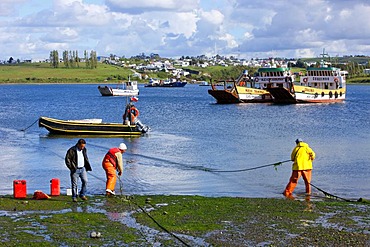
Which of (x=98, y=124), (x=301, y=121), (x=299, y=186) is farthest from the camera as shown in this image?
(x=301, y=121)

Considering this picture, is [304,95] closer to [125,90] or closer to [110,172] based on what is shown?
[125,90]

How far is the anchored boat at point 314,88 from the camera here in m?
81.7

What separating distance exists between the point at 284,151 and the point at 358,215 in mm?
17026

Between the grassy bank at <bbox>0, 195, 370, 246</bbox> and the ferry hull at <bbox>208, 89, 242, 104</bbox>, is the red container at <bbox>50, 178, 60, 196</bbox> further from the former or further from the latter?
the ferry hull at <bbox>208, 89, 242, 104</bbox>

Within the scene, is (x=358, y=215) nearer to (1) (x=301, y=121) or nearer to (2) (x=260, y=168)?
(2) (x=260, y=168)

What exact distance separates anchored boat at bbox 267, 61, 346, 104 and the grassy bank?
213 ft

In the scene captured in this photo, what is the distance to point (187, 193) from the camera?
1930cm

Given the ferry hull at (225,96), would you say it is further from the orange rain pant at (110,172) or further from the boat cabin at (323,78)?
the orange rain pant at (110,172)

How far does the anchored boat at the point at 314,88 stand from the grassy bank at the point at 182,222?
213 feet

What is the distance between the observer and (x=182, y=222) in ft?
46.6

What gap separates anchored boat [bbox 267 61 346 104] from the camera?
81656 millimetres

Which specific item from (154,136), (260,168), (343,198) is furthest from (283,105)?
(343,198)

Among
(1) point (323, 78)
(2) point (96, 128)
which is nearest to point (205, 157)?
(2) point (96, 128)

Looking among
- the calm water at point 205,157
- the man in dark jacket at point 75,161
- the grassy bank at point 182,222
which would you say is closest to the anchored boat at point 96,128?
the calm water at point 205,157
